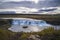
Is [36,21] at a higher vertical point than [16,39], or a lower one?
higher

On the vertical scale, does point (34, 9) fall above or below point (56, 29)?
above

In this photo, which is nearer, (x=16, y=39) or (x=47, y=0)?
(x=16, y=39)

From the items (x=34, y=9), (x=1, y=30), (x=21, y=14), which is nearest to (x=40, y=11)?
(x=34, y=9)

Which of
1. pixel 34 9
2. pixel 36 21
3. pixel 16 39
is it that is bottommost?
pixel 16 39

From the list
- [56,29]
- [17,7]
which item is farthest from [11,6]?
[56,29]

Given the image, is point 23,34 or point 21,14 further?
point 21,14

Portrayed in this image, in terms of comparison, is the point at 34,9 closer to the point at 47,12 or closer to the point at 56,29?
the point at 47,12

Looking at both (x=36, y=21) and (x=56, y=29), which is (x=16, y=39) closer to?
(x=36, y=21)
